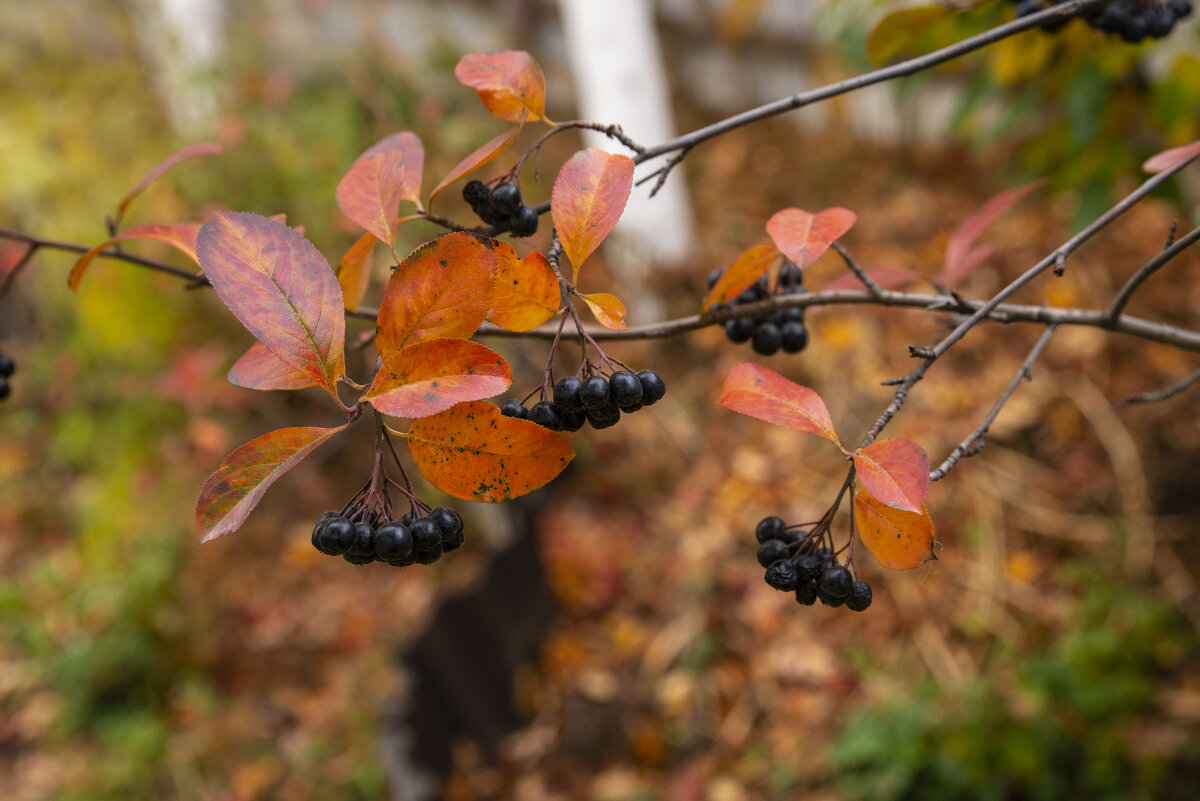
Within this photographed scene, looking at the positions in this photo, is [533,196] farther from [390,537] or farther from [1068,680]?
[390,537]

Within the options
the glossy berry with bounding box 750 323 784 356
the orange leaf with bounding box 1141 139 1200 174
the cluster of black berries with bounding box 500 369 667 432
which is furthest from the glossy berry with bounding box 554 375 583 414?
the orange leaf with bounding box 1141 139 1200 174

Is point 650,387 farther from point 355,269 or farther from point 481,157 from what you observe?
point 355,269

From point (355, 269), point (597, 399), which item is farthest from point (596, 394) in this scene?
point (355, 269)

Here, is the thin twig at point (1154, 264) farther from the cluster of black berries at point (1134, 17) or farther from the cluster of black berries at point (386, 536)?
the cluster of black berries at point (386, 536)

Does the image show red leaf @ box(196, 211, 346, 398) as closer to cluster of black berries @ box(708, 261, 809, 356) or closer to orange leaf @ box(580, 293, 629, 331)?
orange leaf @ box(580, 293, 629, 331)

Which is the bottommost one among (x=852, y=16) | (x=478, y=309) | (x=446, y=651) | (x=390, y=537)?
(x=446, y=651)

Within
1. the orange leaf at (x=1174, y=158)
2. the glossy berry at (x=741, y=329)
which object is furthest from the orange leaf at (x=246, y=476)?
the orange leaf at (x=1174, y=158)

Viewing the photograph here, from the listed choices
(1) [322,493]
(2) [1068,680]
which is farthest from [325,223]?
(2) [1068,680]
